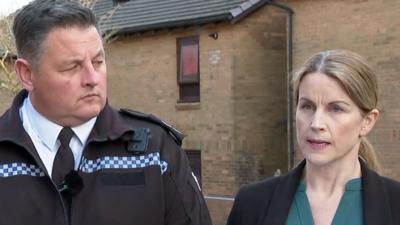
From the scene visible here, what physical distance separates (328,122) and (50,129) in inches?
44.4

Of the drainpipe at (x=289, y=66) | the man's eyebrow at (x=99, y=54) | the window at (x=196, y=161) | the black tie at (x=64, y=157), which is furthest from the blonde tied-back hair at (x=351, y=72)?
the window at (x=196, y=161)

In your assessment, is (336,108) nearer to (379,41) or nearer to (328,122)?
(328,122)

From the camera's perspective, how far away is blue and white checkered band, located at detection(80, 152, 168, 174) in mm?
2461

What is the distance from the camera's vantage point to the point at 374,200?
9.01ft

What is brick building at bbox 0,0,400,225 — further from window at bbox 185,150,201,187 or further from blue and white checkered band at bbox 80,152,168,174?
blue and white checkered band at bbox 80,152,168,174

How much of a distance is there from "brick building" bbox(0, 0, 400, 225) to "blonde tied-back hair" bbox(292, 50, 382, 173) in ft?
34.1

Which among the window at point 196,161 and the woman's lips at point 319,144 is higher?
the woman's lips at point 319,144

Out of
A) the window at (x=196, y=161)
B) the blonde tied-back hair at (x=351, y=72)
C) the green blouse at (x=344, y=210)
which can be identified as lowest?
the window at (x=196, y=161)

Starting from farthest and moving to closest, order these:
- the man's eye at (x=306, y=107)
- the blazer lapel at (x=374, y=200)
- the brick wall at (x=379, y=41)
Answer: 1. the brick wall at (x=379, y=41)
2. the man's eye at (x=306, y=107)
3. the blazer lapel at (x=374, y=200)

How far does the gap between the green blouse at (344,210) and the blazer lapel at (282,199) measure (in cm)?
3

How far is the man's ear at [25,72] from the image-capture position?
8.04 ft

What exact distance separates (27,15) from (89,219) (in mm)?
785

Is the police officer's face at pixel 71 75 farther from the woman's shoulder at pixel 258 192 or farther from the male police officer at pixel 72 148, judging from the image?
the woman's shoulder at pixel 258 192

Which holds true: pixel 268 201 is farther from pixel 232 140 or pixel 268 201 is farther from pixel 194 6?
pixel 194 6
